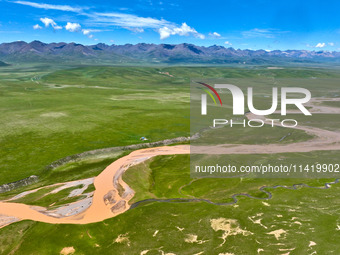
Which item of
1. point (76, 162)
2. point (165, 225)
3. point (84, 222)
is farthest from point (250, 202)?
point (76, 162)

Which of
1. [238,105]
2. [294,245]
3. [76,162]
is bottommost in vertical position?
[294,245]

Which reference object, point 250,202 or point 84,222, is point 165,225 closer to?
point 84,222

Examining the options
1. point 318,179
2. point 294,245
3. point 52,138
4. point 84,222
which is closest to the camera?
point 294,245

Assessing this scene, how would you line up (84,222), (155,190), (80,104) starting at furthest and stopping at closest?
(80,104) → (155,190) → (84,222)

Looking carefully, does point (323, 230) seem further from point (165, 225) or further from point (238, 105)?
point (238, 105)

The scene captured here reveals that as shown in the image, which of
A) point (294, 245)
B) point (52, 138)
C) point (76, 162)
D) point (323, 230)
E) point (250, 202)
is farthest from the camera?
point (52, 138)

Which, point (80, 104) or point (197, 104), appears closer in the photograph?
point (80, 104)

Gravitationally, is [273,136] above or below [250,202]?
above

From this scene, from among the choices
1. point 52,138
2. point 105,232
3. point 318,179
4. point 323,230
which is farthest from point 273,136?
point 52,138

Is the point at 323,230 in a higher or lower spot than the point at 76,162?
lower
